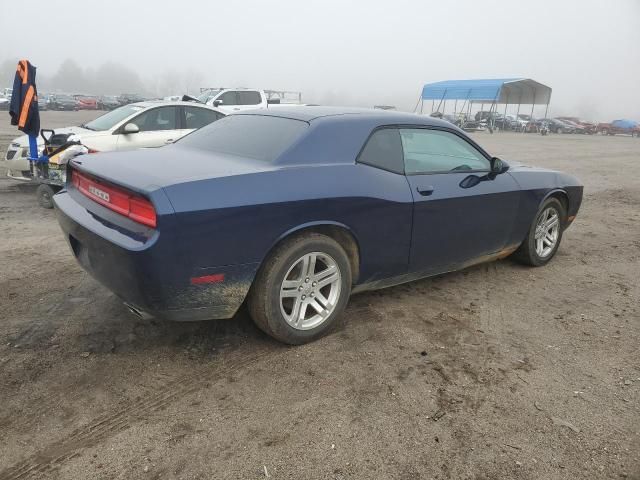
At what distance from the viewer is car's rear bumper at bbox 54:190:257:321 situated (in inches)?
104

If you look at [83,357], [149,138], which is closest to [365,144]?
[83,357]

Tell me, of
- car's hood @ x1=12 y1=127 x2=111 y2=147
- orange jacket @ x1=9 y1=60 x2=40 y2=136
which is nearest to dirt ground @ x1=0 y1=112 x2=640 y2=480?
car's hood @ x1=12 y1=127 x2=111 y2=147

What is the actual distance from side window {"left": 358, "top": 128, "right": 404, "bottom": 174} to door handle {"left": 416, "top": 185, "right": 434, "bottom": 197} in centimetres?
19

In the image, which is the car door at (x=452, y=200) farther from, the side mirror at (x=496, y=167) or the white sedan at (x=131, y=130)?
the white sedan at (x=131, y=130)

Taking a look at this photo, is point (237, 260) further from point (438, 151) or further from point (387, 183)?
point (438, 151)

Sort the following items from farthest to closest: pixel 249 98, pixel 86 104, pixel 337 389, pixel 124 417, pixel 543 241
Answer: pixel 86 104
pixel 249 98
pixel 543 241
pixel 337 389
pixel 124 417

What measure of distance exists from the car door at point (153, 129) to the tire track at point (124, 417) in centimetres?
564

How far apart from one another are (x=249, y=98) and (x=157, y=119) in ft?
31.6

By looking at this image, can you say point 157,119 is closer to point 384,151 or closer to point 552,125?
point 384,151

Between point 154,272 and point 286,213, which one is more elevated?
point 286,213

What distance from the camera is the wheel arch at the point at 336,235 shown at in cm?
306

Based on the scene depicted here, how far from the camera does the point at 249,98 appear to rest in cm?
1755

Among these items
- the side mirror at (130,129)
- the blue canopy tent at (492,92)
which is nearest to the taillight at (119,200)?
the side mirror at (130,129)

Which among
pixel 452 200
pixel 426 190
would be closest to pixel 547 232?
pixel 452 200
